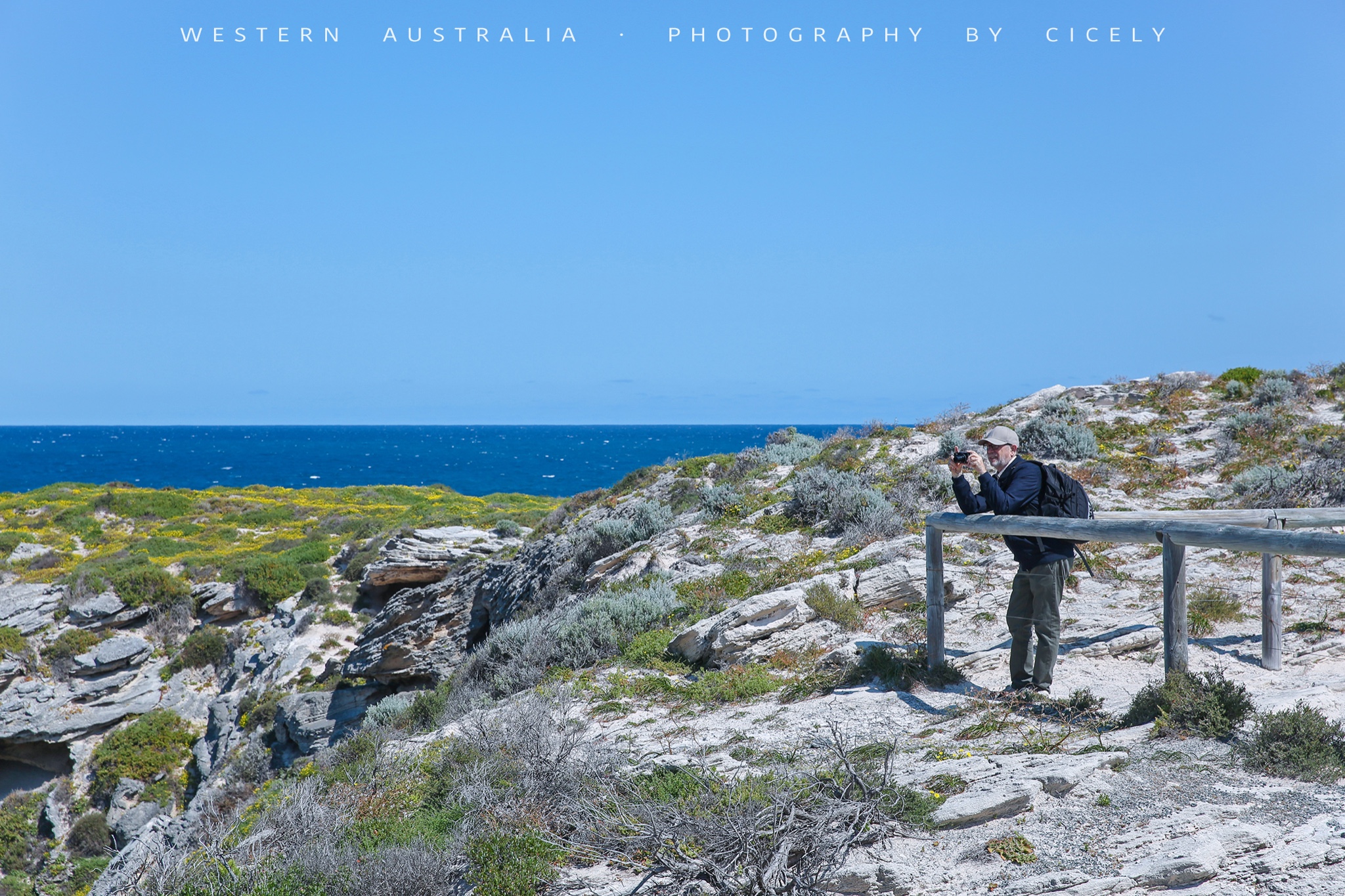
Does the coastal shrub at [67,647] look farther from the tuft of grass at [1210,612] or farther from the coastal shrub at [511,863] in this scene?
the tuft of grass at [1210,612]

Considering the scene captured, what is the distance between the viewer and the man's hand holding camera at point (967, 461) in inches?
263

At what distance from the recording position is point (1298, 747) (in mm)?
4723

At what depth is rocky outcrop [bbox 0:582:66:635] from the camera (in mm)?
21516

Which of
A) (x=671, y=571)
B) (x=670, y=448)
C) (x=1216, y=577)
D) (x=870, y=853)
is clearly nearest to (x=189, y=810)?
(x=671, y=571)

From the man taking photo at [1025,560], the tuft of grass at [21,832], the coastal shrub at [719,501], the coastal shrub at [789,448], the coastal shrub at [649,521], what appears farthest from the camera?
the coastal shrub at [789,448]

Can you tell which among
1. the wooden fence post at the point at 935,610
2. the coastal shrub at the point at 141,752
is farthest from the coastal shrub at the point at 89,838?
the wooden fence post at the point at 935,610

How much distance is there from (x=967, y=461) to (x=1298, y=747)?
2.84m

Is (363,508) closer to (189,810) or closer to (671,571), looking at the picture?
(189,810)

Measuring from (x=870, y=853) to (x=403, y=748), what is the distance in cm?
577

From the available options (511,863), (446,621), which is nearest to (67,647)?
(446,621)

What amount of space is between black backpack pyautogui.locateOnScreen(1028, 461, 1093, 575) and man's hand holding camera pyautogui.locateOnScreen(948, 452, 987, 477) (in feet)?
1.69

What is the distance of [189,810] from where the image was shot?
48.1 feet

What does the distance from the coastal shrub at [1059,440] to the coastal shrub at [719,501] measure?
19.5ft

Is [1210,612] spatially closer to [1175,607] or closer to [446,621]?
[1175,607]
